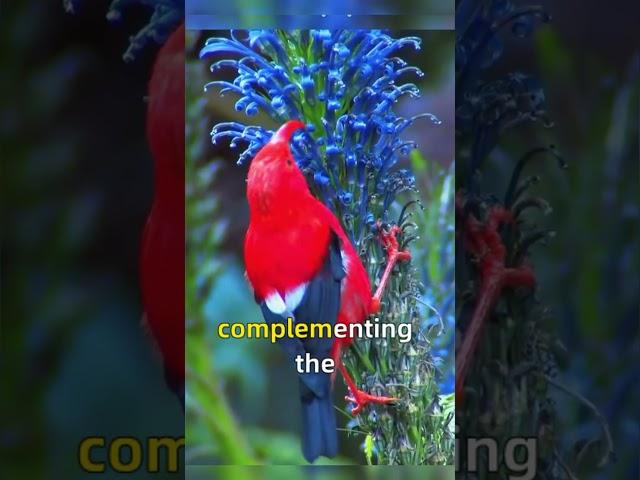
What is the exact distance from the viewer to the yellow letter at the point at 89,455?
3758mm

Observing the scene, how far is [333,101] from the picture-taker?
11.2 feet

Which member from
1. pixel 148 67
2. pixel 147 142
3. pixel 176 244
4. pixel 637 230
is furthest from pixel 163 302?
pixel 637 230

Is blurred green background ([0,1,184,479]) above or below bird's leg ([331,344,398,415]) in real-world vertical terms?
above

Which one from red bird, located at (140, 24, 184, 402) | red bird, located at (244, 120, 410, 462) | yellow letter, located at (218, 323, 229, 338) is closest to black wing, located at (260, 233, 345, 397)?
red bird, located at (244, 120, 410, 462)

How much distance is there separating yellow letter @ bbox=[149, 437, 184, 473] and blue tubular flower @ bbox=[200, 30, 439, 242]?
1042 mm

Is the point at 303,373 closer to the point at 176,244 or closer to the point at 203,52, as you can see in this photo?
the point at 176,244

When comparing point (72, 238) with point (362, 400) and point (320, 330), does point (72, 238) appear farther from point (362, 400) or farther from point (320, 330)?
point (362, 400)

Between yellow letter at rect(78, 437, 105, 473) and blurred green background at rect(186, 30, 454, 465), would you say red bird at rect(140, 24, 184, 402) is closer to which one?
blurred green background at rect(186, 30, 454, 465)

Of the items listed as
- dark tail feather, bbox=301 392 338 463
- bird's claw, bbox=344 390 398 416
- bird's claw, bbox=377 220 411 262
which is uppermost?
bird's claw, bbox=377 220 411 262

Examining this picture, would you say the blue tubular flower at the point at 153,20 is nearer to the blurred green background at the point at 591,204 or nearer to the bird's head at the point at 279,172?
the bird's head at the point at 279,172

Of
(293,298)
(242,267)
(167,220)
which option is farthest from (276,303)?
(167,220)

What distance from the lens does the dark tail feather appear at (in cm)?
348

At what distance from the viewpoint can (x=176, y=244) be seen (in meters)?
3.74

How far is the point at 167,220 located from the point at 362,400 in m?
0.95
